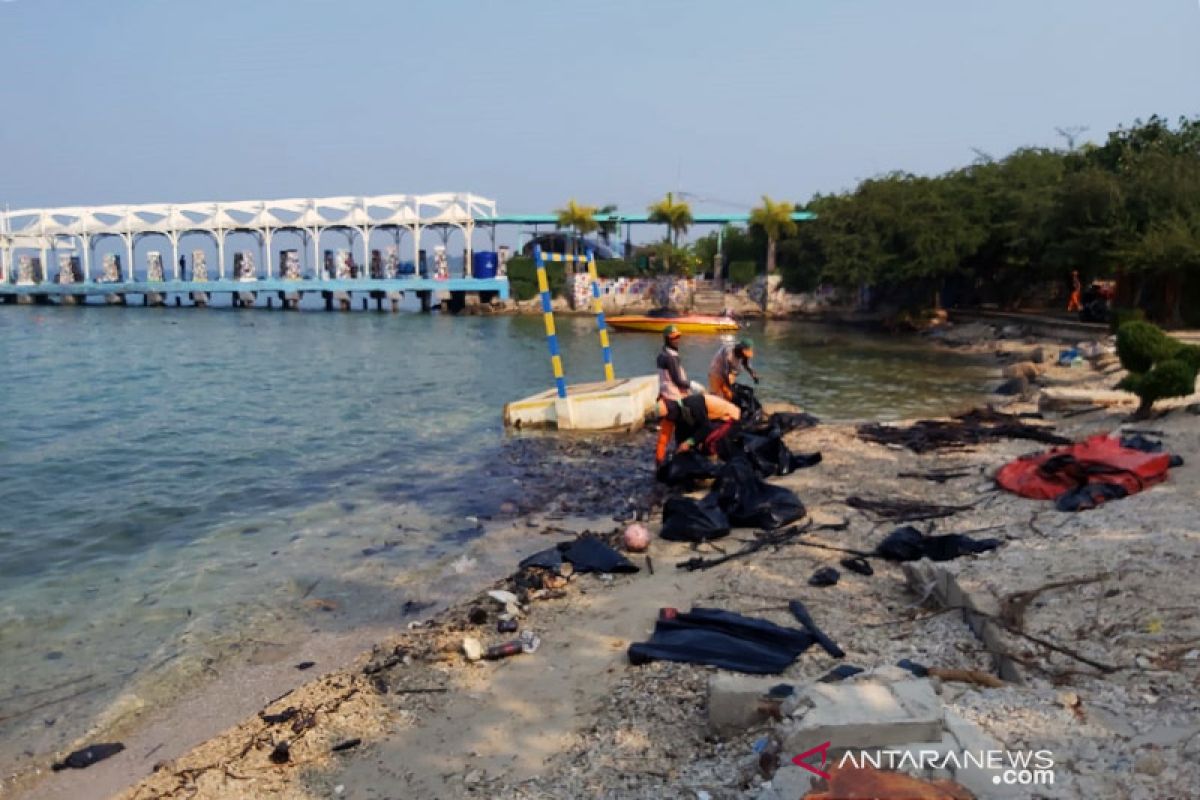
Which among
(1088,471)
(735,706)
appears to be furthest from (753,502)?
(735,706)

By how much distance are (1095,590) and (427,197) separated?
217 feet

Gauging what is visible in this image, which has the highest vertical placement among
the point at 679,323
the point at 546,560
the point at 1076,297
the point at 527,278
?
the point at 527,278

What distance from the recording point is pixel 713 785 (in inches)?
137

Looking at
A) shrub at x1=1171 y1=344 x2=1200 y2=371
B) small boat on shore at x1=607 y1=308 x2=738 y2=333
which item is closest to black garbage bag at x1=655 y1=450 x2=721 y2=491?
shrub at x1=1171 y1=344 x2=1200 y2=371

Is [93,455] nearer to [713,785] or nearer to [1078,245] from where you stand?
[713,785]

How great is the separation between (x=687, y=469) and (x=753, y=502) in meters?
1.75

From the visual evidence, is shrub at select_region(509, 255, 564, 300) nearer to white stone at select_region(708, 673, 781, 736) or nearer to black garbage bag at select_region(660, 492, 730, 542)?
black garbage bag at select_region(660, 492, 730, 542)

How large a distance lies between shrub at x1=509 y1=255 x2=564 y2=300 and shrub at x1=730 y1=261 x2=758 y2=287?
1039cm

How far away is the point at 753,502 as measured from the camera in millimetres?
8078

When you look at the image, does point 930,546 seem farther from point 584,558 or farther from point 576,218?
point 576,218

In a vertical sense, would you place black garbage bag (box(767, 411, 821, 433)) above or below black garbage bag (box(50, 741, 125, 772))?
above

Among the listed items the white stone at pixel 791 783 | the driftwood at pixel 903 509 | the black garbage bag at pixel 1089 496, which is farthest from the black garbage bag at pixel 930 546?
the white stone at pixel 791 783

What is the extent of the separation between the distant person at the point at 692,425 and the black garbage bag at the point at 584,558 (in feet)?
9.23

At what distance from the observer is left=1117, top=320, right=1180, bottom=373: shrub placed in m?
11.4
